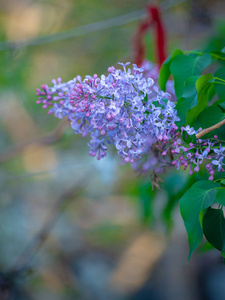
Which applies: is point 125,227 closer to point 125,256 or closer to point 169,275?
point 125,256

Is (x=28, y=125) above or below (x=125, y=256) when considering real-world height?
above

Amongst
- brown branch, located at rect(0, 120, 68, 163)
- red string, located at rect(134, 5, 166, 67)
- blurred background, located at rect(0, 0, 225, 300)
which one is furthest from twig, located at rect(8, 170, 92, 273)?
red string, located at rect(134, 5, 166, 67)

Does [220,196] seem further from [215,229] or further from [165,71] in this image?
[165,71]

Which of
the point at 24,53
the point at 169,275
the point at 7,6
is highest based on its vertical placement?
the point at 7,6

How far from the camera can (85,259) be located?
6.75 ft

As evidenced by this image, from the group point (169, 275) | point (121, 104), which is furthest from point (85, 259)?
point (121, 104)

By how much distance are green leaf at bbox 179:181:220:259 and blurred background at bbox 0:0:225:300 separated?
106 cm

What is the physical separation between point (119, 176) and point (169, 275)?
2.54 feet

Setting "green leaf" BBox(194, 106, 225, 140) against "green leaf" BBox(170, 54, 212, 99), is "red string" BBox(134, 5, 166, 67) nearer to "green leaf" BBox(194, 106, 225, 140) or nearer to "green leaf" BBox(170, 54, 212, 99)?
"green leaf" BBox(170, 54, 212, 99)

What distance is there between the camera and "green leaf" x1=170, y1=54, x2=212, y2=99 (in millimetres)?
498

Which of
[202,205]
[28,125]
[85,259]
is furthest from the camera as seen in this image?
[28,125]

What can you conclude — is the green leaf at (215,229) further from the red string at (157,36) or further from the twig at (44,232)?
the twig at (44,232)

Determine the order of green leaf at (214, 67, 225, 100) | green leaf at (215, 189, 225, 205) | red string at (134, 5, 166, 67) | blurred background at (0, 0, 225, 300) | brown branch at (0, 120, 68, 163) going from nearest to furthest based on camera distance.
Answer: green leaf at (215, 189, 225, 205), green leaf at (214, 67, 225, 100), red string at (134, 5, 166, 67), brown branch at (0, 120, 68, 163), blurred background at (0, 0, 225, 300)

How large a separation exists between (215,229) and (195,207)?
5 centimetres
